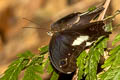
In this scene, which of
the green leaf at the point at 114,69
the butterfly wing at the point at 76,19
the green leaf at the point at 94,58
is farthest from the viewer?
the butterfly wing at the point at 76,19

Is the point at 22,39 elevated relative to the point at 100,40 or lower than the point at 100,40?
lower

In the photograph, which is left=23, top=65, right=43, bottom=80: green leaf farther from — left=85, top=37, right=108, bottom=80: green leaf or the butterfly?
left=85, top=37, right=108, bottom=80: green leaf

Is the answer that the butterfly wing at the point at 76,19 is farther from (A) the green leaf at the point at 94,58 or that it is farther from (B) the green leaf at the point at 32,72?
(B) the green leaf at the point at 32,72

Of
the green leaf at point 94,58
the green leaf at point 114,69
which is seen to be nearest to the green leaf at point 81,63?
the green leaf at point 94,58

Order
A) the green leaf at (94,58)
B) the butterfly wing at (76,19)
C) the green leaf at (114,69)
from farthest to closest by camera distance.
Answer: the butterfly wing at (76,19), the green leaf at (94,58), the green leaf at (114,69)

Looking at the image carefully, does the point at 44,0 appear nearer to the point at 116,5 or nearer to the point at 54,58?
the point at 116,5

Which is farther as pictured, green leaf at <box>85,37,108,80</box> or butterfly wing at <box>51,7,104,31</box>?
butterfly wing at <box>51,7,104,31</box>

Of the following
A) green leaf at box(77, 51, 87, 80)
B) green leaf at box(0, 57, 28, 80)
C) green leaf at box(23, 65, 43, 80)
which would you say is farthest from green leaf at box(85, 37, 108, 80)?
green leaf at box(0, 57, 28, 80)

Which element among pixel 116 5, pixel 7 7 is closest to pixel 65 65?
pixel 116 5

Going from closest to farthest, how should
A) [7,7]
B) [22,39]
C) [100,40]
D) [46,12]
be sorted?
[100,40] → [22,39] → [46,12] → [7,7]
